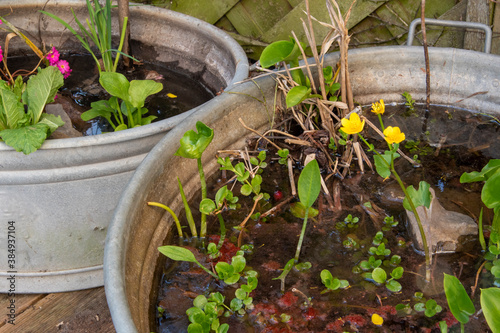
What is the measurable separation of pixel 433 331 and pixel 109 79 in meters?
0.95

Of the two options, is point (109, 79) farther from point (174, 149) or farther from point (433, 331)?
point (433, 331)

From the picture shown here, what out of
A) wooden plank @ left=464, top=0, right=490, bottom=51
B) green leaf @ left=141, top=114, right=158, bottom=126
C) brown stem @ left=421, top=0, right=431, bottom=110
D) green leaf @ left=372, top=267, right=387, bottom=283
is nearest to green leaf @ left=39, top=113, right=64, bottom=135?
green leaf @ left=141, top=114, right=158, bottom=126

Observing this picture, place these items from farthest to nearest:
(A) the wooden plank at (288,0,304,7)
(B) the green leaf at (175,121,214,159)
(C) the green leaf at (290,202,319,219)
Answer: (A) the wooden plank at (288,0,304,7), (C) the green leaf at (290,202,319,219), (B) the green leaf at (175,121,214,159)

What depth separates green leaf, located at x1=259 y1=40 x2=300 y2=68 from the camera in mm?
1077

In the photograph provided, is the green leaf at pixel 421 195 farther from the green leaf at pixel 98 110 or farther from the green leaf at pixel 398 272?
the green leaf at pixel 98 110

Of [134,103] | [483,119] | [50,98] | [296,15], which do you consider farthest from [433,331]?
[296,15]

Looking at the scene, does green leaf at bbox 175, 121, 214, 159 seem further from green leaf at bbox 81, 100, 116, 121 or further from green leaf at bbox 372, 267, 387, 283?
green leaf at bbox 81, 100, 116, 121

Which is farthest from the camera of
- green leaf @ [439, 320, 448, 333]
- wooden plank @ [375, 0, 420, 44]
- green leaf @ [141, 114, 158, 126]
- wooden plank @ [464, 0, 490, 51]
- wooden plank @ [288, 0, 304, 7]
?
wooden plank @ [288, 0, 304, 7]

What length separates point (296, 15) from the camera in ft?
7.25

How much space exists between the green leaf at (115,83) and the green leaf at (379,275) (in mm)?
796

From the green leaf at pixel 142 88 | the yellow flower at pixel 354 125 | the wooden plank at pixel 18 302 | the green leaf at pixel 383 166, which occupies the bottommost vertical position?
the wooden plank at pixel 18 302

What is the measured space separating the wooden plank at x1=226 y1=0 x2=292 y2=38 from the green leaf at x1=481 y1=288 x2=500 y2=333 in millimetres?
1891

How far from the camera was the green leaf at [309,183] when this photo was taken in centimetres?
89

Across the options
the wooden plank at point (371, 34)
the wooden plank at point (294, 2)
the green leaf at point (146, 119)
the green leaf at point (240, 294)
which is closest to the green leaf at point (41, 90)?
the green leaf at point (146, 119)
